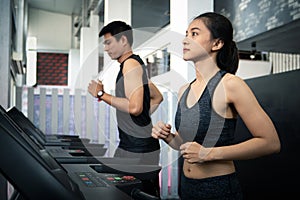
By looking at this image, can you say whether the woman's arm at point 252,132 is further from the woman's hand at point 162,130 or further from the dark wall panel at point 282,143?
the dark wall panel at point 282,143

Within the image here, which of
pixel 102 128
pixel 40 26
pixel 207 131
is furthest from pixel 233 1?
pixel 40 26

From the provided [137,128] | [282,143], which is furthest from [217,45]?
[282,143]

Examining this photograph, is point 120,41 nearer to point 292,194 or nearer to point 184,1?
point 184,1

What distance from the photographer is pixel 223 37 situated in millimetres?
1530

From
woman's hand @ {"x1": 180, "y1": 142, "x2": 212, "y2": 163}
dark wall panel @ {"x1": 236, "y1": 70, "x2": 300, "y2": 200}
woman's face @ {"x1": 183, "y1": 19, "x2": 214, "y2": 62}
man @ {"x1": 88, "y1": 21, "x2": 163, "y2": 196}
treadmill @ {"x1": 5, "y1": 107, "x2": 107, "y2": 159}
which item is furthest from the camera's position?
dark wall panel @ {"x1": 236, "y1": 70, "x2": 300, "y2": 200}

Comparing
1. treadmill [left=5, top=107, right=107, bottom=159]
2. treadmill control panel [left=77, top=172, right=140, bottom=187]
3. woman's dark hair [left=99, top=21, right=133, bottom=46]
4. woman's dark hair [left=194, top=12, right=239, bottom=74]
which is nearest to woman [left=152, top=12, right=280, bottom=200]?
woman's dark hair [left=194, top=12, right=239, bottom=74]

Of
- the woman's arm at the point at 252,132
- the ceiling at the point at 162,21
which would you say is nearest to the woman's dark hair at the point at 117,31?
Answer: the woman's arm at the point at 252,132

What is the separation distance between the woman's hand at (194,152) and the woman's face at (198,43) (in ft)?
1.13

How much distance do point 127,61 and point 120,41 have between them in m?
0.18

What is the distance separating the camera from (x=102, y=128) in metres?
5.14

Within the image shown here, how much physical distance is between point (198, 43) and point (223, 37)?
0.10 m

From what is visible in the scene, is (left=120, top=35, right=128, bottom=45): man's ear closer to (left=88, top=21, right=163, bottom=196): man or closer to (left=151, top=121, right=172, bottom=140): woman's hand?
(left=88, top=21, right=163, bottom=196): man

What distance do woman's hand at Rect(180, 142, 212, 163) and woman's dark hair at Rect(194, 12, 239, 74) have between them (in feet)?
1.14

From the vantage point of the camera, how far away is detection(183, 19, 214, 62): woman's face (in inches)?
59.4
